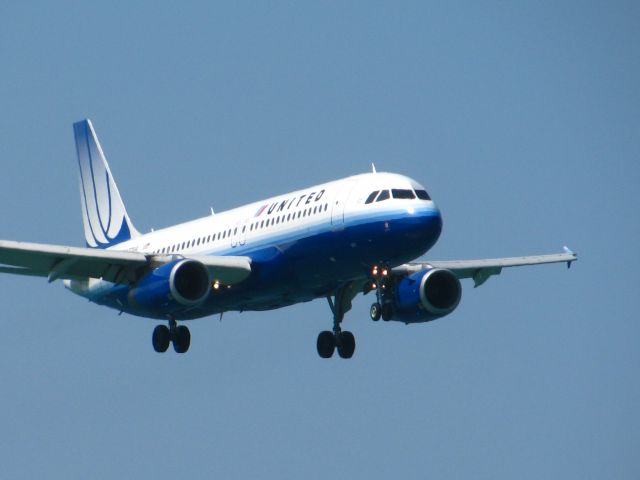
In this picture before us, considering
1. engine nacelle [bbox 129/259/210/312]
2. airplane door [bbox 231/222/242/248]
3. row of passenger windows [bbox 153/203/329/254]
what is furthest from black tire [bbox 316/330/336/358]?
engine nacelle [bbox 129/259/210/312]

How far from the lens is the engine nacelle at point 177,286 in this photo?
57.8 metres

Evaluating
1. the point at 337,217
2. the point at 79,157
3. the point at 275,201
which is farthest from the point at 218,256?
the point at 79,157

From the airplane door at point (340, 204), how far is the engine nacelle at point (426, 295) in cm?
496

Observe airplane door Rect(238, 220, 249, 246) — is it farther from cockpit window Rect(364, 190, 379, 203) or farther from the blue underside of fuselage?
cockpit window Rect(364, 190, 379, 203)

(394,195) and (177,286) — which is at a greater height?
(394,195)

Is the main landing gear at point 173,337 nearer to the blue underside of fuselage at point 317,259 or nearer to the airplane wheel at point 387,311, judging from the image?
the blue underside of fuselage at point 317,259

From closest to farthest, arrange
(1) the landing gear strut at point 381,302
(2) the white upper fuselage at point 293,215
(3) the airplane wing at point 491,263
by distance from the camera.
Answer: (2) the white upper fuselage at point 293,215 → (1) the landing gear strut at point 381,302 → (3) the airplane wing at point 491,263

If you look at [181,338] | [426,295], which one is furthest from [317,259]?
[181,338]

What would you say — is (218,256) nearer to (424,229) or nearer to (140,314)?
(140,314)

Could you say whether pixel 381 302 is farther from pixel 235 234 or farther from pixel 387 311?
pixel 235 234

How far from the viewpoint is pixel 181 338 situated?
62562 mm

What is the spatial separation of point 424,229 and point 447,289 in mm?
6067

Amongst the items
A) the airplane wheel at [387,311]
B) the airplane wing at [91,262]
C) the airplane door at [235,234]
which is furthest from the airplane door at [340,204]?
the airplane door at [235,234]

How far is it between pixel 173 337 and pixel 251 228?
5.90m
